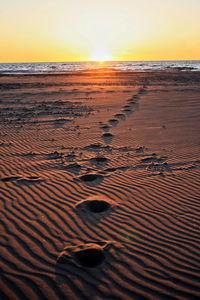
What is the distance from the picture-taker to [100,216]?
375 cm

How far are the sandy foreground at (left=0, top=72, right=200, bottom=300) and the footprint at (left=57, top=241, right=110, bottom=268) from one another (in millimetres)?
13

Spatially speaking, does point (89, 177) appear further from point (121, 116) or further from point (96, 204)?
point (121, 116)

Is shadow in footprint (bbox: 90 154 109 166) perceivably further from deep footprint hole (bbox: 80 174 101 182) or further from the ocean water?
the ocean water

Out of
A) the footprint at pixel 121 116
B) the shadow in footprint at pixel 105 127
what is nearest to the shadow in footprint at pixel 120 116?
the footprint at pixel 121 116

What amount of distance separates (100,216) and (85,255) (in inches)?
34.3

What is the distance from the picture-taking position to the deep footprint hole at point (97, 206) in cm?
397

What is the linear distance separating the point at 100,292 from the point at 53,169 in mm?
3349

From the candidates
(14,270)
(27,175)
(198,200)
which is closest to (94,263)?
(14,270)

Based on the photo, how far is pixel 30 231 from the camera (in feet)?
11.1

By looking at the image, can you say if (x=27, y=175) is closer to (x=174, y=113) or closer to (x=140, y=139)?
(x=140, y=139)

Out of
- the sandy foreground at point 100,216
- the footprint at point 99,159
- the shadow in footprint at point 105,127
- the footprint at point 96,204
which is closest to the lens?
the sandy foreground at point 100,216

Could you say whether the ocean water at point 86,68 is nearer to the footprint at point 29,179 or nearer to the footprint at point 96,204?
the footprint at point 29,179

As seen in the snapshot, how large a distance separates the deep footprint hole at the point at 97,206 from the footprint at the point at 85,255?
34.6 inches

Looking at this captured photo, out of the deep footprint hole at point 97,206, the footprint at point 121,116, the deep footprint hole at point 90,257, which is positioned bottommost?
the deep footprint hole at point 90,257
